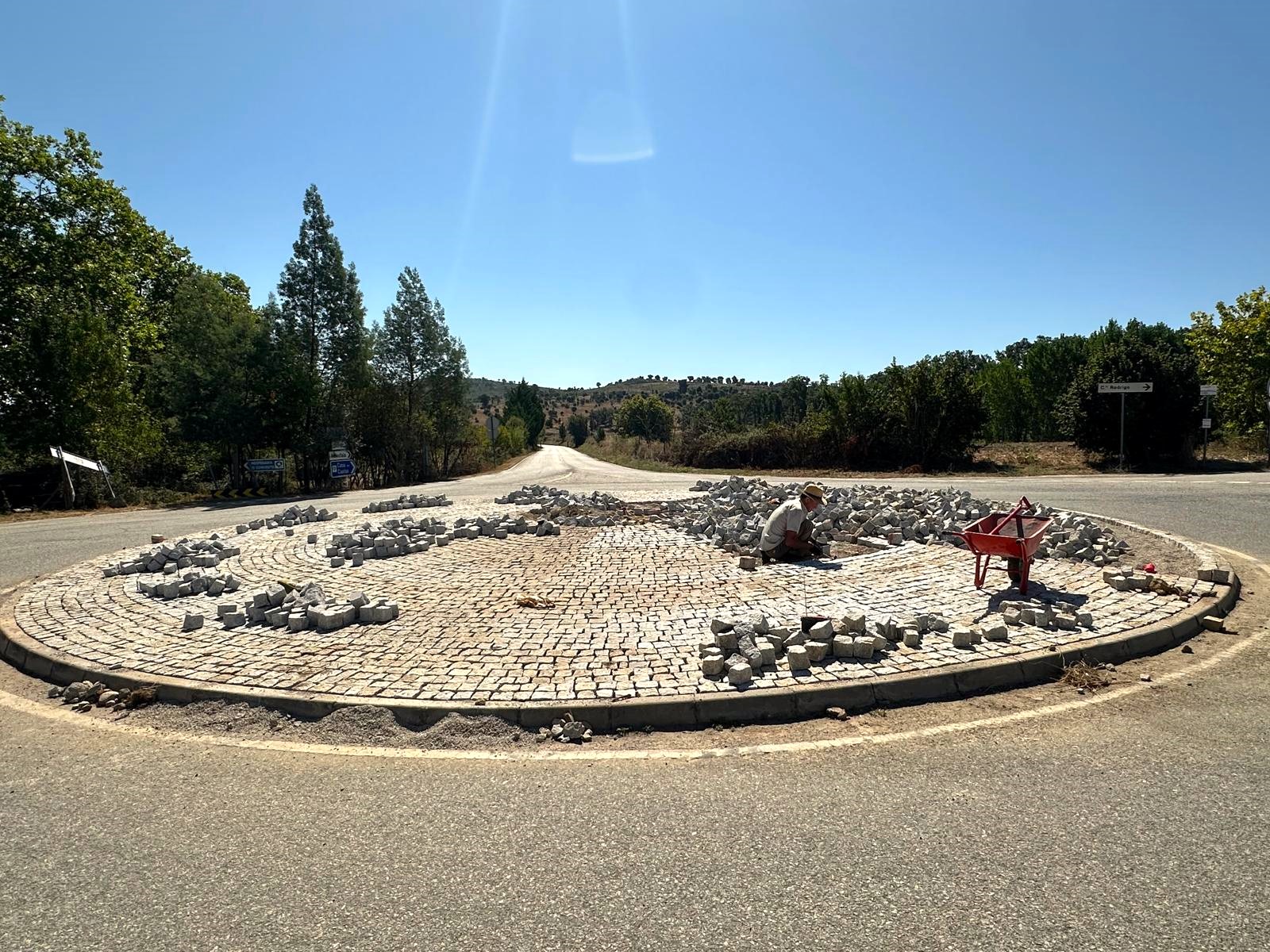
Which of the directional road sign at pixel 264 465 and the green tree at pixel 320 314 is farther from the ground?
the green tree at pixel 320 314

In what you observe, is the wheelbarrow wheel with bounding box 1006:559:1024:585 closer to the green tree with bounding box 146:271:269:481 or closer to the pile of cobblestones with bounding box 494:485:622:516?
the pile of cobblestones with bounding box 494:485:622:516

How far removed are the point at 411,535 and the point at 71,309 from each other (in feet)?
67.5

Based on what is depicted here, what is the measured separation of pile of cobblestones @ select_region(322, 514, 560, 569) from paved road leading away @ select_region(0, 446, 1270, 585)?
454 cm

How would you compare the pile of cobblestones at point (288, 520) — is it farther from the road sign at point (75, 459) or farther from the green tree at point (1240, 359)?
the green tree at point (1240, 359)

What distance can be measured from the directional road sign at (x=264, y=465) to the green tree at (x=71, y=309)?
3109 mm

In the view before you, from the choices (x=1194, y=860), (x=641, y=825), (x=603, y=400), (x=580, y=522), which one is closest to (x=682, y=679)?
(x=641, y=825)

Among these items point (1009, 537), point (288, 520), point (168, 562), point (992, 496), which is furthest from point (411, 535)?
point (992, 496)

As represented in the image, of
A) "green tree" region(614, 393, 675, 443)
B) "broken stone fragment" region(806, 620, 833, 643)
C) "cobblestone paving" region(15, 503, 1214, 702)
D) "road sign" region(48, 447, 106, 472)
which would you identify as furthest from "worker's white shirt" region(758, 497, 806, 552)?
"green tree" region(614, 393, 675, 443)

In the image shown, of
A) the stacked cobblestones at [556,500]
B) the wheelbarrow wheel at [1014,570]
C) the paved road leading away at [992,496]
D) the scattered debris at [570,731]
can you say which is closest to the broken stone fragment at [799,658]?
the scattered debris at [570,731]

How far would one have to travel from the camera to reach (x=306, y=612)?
21.7 ft

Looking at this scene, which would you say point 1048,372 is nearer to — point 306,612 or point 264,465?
→ point 264,465

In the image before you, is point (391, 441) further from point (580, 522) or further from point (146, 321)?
point (580, 522)

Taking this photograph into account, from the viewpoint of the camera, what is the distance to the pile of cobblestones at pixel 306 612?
→ 6469 mm

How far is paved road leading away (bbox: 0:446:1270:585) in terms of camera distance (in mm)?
11477
